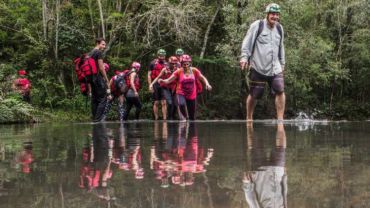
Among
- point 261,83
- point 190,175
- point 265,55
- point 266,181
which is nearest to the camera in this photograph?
point 266,181

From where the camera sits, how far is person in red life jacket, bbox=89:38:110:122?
1170 cm

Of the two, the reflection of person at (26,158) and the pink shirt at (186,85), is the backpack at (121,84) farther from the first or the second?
the reflection of person at (26,158)

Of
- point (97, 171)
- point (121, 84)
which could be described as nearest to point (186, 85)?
point (121, 84)

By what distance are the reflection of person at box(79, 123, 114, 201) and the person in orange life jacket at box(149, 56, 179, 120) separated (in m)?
9.10

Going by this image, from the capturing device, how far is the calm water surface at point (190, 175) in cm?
267

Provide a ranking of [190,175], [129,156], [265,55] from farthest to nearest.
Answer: [265,55]
[129,156]
[190,175]

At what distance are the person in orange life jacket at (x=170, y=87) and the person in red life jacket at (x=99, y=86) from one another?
2.31 metres

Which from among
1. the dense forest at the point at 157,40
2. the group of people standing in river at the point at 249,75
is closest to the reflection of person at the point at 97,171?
the group of people standing in river at the point at 249,75

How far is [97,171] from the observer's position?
3729 millimetres

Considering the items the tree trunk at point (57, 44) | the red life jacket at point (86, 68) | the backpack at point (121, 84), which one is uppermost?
the tree trunk at point (57, 44)

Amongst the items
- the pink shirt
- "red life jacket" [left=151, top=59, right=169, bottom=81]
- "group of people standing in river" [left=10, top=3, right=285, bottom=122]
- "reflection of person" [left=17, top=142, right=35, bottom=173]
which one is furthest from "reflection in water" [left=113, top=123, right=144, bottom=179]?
"red life jacket" [left=151, top=59, right=169, bottom=81]

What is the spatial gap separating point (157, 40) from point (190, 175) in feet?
72.8

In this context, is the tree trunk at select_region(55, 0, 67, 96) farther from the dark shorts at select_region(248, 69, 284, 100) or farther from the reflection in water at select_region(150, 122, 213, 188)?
the reflection in water at select_region(150, 122, 213, 188)

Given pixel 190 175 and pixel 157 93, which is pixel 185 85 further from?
pixel 190 175
